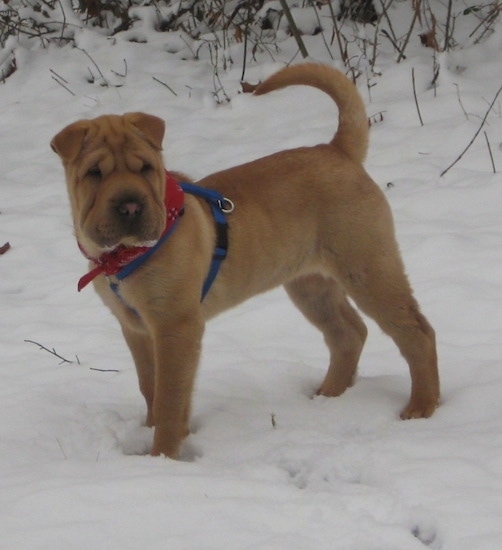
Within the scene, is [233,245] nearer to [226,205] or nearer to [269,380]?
[226,205]

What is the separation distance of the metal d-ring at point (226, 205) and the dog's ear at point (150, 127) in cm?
42

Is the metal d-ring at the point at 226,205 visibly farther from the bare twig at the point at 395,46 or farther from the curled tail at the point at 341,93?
the bare twig at the point at 395,46

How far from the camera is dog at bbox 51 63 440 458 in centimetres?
321

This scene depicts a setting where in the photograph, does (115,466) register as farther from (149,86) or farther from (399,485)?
(149,86)

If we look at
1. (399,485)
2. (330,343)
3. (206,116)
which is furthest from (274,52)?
(399,485)

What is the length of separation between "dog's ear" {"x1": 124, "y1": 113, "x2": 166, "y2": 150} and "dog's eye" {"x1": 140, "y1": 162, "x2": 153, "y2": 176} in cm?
12

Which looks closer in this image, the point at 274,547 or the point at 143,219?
the point at 274,547

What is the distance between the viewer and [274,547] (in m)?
2.44

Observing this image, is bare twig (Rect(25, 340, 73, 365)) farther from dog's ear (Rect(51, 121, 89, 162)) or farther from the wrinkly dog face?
dog's ear (Rect(51, 121, 89, 162))

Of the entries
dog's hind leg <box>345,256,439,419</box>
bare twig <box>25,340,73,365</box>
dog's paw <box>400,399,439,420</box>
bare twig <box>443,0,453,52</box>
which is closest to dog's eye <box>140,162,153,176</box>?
dog's hind leg <box>345,256,439,419</box>

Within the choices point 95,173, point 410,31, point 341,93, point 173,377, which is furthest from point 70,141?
point 410,31

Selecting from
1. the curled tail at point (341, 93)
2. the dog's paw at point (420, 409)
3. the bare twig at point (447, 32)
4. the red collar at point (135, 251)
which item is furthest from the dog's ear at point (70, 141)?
the bare twig at point (447, 32)

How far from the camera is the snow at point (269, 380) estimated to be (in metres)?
2.62

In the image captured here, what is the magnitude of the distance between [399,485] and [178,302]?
3.48 feet
